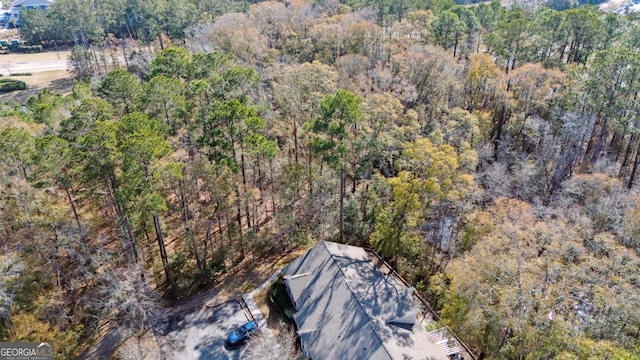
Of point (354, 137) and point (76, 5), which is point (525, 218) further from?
point (76, 5)

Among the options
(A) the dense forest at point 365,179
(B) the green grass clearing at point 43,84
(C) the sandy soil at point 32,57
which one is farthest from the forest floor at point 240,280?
(C) the sandy soil at point 32,57

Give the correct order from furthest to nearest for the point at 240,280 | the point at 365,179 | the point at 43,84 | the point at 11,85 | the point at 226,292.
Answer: the point at 43,84, the point at 11,85, the point at 365,179, the point at 240,280, the point at 226,292

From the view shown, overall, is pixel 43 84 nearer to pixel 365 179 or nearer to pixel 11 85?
pixel 11 85

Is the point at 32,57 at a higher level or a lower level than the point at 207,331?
higher

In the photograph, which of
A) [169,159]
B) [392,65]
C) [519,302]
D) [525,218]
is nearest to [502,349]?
[519,302]

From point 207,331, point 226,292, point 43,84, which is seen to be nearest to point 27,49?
point 43,84

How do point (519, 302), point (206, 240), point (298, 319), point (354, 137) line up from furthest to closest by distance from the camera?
point (206, 240) → point (354, 137) → point (298, 319) → point (519, 302)
